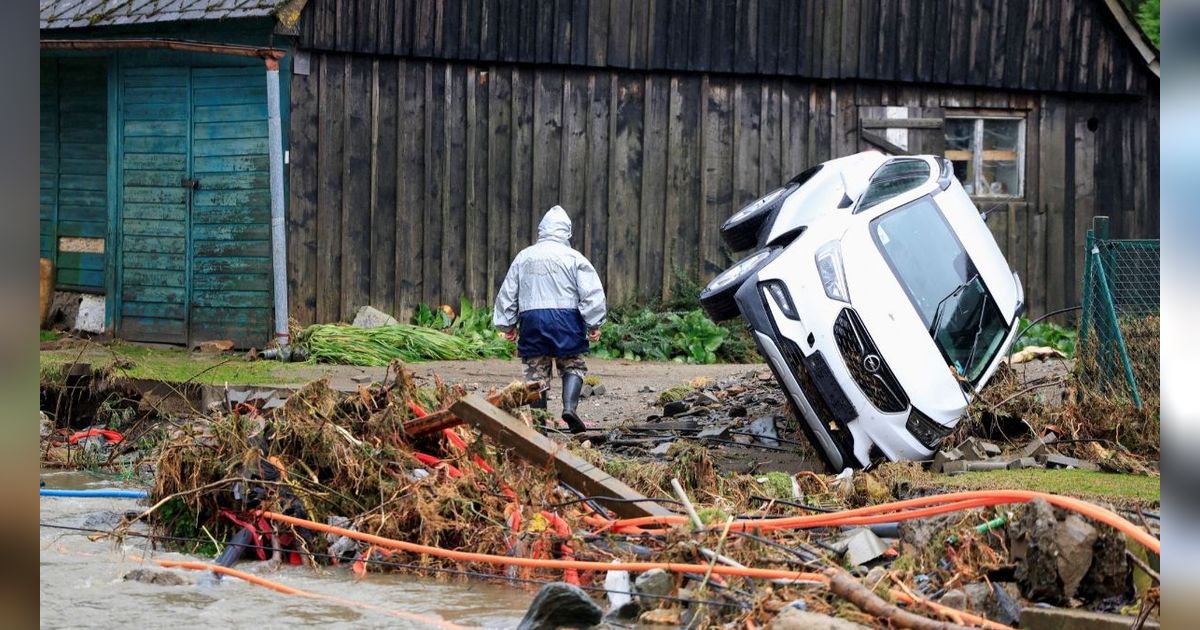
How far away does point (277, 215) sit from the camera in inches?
564

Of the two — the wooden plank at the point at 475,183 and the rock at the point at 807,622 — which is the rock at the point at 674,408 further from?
the rock at the point at 807,622

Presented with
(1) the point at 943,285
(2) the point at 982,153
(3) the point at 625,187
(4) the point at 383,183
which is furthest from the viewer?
(2) the point at 982,153

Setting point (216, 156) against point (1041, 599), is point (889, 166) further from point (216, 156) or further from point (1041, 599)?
point (216, 156)

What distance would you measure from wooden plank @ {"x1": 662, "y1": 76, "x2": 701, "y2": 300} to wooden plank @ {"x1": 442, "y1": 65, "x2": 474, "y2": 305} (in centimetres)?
272

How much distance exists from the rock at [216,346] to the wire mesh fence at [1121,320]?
944 cm

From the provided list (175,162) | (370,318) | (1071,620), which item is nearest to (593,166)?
(370,318)

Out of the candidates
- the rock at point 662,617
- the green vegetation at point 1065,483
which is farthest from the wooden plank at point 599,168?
the rock at point 662,617

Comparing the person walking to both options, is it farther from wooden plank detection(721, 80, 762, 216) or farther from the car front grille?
wooden plank detection(721, 80, 762, 216)

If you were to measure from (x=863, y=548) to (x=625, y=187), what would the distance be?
11106mm

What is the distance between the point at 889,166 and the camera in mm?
10109

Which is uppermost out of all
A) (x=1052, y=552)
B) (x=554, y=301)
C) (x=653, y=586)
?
(x=554, y=301)

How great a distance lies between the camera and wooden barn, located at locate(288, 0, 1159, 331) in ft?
50.6

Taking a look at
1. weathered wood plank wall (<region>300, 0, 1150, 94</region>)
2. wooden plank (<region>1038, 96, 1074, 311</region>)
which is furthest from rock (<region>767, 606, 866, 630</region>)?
wooden plank (<region>1038, 96, 1074, 311</region>)

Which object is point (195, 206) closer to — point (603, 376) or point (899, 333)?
point (603, 376)
